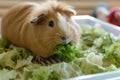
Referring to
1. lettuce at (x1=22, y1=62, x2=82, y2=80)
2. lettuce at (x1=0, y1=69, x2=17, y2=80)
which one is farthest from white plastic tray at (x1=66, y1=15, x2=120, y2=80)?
lettuce at (x1=0, y1=69, x2=17, y2=80)

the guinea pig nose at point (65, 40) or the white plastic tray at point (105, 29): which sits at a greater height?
the guinea pig nose at point (65, 40)

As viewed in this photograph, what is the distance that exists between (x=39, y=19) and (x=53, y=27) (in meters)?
0.05

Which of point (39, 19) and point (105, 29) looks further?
point (105, 29)

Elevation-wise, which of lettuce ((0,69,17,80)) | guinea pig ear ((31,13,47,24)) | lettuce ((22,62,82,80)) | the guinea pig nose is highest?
guinea pig ear ((31,13,47,24))

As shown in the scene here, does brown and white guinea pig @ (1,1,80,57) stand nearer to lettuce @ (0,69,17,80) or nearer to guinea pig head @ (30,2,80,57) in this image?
guinea pig head @ (30,2,80,57)

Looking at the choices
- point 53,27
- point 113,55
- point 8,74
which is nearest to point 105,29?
point 113,55

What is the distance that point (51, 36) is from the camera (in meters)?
0.70

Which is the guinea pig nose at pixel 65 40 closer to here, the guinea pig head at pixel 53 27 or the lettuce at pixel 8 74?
the guinea pig head at pixel 53 27

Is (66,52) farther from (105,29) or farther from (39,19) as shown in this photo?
(105,29)

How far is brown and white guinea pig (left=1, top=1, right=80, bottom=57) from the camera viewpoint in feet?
2.30

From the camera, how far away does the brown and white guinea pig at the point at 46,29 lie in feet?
2.30

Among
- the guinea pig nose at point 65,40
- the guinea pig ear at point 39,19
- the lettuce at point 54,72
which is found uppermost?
the guinea pig ear at point 39,19

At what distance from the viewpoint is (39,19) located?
726 mm

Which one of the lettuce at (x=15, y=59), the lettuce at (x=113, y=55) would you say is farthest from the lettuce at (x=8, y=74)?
the lettuce at (x=113, y=55)
